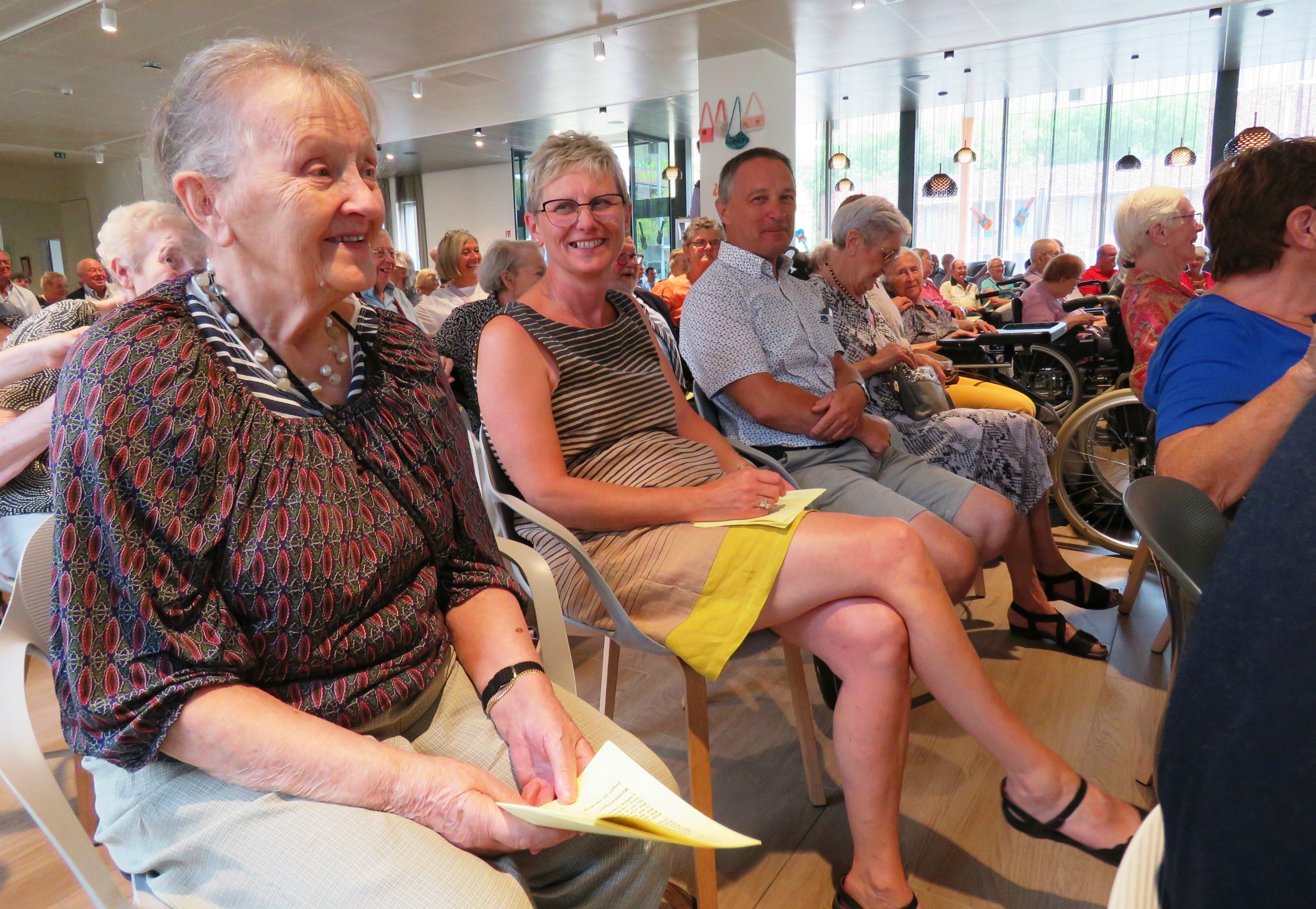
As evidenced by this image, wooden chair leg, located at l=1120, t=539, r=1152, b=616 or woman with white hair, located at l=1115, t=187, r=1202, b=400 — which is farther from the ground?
woman with white hair, located at l=1115, t=187, r=1202, b=400

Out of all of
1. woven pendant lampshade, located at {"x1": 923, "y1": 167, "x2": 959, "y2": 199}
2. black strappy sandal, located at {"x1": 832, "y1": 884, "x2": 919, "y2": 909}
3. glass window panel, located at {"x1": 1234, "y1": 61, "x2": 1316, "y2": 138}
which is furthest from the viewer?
woven pendant lampshade, located at {"x1": 923, "y1": 167, "x2": 959, "y2": 199}

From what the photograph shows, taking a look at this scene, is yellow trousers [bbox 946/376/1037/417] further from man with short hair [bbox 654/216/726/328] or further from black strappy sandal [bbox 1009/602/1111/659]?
man with short hair [bbox 654/216/726/328]

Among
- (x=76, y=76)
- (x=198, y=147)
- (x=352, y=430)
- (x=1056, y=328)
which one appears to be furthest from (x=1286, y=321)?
(x=76, y=76)

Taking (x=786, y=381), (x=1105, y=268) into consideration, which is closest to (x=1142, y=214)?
(x=786, y=381)

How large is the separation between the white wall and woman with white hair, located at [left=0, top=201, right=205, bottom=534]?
1359 centimetres

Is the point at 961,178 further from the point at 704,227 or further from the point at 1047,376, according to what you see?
the point at 704,227

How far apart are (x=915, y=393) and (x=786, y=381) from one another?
2.18 ft

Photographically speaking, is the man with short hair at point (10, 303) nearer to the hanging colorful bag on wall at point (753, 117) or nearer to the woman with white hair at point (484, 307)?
the woman with white hair at point (484, 307)

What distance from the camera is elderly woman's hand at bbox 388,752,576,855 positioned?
874mm

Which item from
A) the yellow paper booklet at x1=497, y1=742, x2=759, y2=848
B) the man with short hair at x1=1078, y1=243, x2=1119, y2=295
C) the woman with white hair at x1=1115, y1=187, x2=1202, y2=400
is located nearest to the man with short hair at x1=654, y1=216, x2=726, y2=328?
the woman with white hair at x1=1115, y1=187, x2=1202, y2=400

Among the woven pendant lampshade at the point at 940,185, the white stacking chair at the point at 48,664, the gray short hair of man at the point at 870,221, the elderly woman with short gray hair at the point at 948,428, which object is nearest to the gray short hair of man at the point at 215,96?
the white stacking chair at the point at 48,664

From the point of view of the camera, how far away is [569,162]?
1.69 m

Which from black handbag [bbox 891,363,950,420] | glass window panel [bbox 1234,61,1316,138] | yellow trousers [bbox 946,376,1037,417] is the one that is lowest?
yellow trousers [bbox 946,376,1037,417]

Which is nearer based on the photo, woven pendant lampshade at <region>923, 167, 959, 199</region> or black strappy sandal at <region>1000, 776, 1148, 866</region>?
black strappy sandal at <region>1000, 776, 1148, 866</region>
